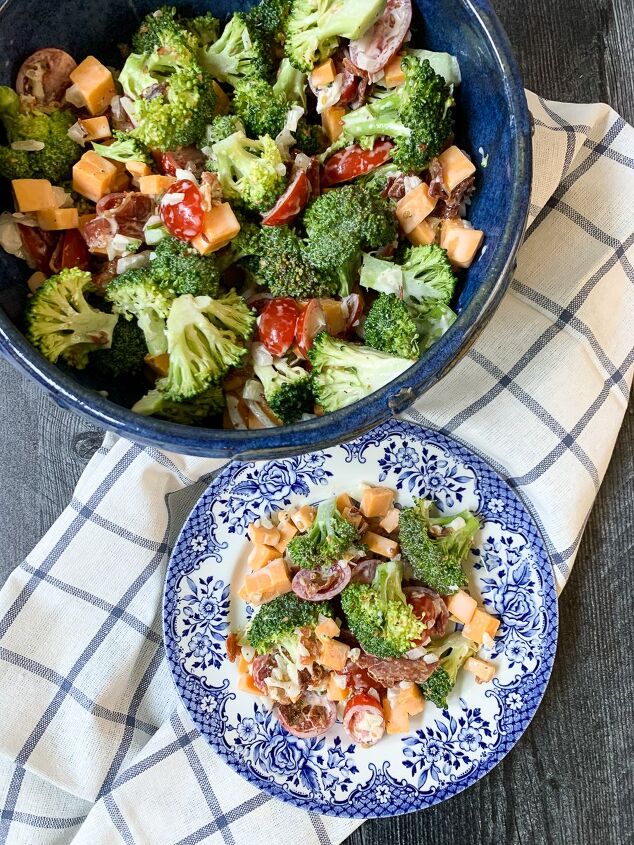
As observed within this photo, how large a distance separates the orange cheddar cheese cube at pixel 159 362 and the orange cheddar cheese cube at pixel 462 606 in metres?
1.00

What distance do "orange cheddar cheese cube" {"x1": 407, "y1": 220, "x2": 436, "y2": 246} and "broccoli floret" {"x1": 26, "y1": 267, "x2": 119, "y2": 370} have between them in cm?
67

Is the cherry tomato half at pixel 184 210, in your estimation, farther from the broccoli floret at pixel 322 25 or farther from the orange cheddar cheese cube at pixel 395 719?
the orange cheddar cheese cube at pixel 395 719

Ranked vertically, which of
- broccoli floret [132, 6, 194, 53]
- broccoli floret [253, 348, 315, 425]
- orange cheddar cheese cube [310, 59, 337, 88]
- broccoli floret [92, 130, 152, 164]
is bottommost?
broccoli floret [253, 348, 315, 425]

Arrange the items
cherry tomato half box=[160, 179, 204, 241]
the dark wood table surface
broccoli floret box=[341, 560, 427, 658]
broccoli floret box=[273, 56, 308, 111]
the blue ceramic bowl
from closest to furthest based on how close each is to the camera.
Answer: the blue ceramic bowl
cherry tomato half box=[160, 179, 204, 241]
broccoli floret box=[273, 56, 308, 111]
broccoli floret box=[341, 560, 427, 658]
the dark wood table surface

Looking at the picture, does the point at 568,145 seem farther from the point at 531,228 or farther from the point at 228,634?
the point at 228,634

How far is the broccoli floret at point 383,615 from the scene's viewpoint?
2.04 meters

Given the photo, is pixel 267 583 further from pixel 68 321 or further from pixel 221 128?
pixel 221 128

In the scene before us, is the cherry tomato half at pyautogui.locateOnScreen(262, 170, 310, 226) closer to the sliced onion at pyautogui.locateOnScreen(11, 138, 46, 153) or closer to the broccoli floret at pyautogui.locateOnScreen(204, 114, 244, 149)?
the broccoli floret at pyautogui.locateOnScreen(204, 114, 244, 149)

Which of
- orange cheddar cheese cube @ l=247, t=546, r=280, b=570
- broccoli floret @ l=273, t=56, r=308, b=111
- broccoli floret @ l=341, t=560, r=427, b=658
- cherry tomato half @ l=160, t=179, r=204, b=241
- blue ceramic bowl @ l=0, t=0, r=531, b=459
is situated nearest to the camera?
blue ceramic bowl @ l=0, t=0, r=531, b=459

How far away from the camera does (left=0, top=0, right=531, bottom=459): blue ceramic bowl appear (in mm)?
1490

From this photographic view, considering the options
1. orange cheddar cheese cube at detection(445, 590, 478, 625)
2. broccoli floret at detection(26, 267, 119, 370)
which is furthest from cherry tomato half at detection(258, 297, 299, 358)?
orange cheddar cheese cube at detection(445, 590, 478, 625)

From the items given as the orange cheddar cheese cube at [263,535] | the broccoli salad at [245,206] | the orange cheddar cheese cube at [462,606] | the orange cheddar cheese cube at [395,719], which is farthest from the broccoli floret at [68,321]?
the orange cheddar cheese cube at [395,719]

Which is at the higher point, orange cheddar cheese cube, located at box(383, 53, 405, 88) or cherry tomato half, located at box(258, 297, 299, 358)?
orange cheddar cheese cube, located at box(383, 53, 405, 88)

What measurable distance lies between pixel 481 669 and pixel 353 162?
1.36 metres
